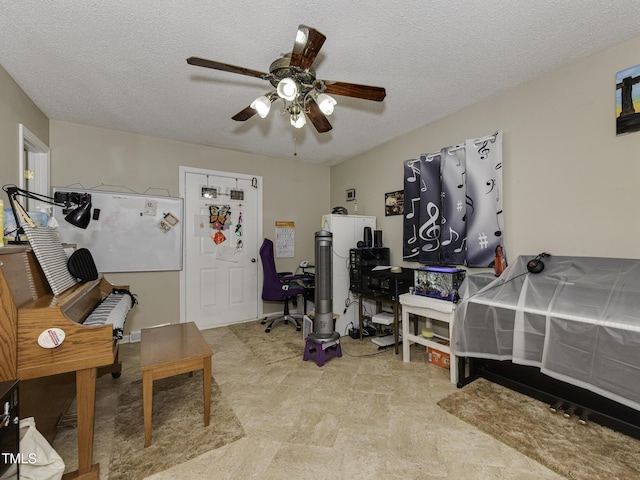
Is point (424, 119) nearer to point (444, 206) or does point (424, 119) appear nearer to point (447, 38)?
point (444, 206)

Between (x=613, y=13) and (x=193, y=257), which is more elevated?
(x=613, y=13)

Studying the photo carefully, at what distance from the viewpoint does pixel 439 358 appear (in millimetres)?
2566

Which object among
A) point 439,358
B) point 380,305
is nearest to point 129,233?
point 380,305

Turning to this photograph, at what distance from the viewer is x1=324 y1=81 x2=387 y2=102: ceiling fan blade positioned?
171cm

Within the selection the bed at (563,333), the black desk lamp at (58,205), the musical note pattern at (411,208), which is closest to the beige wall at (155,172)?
the black desk lamp at (58,205)

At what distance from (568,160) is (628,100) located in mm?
435

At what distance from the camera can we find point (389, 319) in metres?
3.17

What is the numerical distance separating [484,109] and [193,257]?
3.68m

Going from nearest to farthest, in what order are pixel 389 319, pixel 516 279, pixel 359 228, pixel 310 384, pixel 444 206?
pixel 516 279 → pixel 310 384 → pixel 444 206 → pixel 389 319 → pixel 359 228

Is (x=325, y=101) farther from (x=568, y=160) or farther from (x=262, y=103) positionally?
(x=568, y=160)

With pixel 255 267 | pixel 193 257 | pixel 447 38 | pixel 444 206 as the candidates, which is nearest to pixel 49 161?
pixel 193 257

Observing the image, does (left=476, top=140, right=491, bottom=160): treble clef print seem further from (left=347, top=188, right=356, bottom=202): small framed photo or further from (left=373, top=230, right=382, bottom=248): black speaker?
(left=347, top=188, right=356, bottom=202): small framed photo

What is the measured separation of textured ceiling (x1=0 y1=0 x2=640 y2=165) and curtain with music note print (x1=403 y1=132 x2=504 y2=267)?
51 cm

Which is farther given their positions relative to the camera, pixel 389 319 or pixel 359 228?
pixel 359 228
